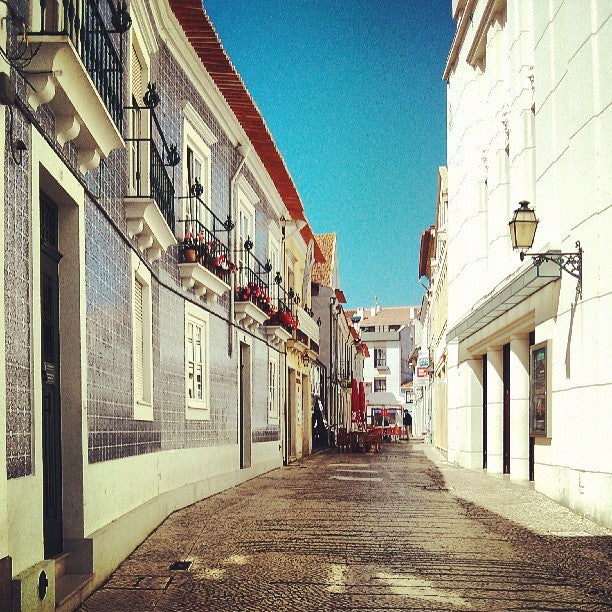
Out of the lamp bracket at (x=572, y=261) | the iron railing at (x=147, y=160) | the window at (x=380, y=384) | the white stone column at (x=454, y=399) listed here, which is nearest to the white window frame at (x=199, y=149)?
the iron railing at (x=147, y=160)

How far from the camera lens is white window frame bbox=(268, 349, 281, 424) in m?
22.6

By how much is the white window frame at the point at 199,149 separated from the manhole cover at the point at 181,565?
6381 mm

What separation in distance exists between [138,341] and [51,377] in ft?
12.1

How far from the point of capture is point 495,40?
63.2ft

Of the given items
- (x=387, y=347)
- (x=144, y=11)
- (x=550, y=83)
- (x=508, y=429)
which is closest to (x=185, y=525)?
(x=144, y=11)

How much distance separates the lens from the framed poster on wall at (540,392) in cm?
1390

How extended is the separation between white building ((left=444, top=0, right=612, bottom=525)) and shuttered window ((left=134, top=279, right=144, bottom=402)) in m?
5.10

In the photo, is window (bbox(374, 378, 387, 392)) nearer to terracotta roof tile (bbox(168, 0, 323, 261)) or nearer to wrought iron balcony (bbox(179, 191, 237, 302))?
terracotta roof tile (bbox(168, 0, 323, 261))

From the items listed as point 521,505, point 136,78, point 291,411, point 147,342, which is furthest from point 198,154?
point 291,411

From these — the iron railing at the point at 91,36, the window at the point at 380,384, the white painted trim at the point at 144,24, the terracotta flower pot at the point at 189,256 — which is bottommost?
the window at the point at 380,384

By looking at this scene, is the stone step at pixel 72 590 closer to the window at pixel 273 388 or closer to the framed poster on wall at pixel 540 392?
the framed poster on wall at pixel 540 392

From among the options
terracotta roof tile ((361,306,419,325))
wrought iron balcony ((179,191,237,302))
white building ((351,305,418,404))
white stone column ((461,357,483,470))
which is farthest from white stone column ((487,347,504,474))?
terracotta roof tile ((361,306,419,325))

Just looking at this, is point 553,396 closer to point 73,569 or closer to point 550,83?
point 550,83

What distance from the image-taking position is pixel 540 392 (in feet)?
47.5
